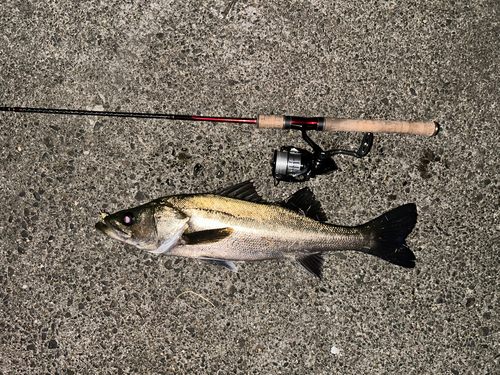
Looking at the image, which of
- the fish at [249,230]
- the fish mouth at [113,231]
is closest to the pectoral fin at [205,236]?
the fish at [249,230]

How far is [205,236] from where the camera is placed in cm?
258

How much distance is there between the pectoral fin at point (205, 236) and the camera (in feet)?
8.46

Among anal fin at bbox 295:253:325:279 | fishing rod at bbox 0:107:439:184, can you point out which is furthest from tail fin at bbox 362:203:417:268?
fishing rod at bbox 0:107:439:184

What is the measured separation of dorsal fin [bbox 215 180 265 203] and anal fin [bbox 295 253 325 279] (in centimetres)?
60

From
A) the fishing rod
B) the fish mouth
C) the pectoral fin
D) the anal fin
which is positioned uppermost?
the fishing rod

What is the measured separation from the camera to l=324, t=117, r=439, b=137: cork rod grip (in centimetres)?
285

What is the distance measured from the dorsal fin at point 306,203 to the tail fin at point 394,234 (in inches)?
15.2

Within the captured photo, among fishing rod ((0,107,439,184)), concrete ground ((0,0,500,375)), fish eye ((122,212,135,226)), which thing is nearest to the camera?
fish eye ((122,212,135,226))

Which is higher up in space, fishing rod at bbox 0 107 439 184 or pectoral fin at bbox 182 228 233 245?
fishing rod at bbox 0 107 439 184

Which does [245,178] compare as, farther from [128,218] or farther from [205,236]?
[128,218]

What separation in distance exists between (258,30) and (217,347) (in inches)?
109

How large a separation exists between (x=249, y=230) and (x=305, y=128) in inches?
36.3

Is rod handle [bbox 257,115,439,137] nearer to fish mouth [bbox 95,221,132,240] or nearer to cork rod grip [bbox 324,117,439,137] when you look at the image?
cork rod grip [bbox 324,117,439,137]

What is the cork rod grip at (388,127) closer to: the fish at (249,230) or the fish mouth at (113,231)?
the fish at (249,230)
